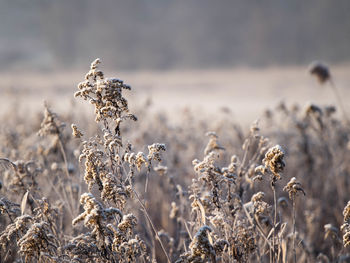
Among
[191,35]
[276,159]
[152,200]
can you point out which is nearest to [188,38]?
[191,35]

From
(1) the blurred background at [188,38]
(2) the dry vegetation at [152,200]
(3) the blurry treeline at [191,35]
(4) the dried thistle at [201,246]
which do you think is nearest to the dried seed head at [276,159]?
(2) the dry vegetation at [152,200]

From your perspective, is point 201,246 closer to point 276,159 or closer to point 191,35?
point 276,159

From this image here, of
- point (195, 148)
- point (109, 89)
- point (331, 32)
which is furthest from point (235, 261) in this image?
point (331, 32)

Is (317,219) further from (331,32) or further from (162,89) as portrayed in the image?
(331,32)

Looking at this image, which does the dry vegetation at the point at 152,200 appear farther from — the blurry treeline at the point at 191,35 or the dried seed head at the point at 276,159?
the blurry treeline at the point at 191,35

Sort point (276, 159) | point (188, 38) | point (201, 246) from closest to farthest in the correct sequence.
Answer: point (201, 246) < point (276, 159) < point (188, 38)

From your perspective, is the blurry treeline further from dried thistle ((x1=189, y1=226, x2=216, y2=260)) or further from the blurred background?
dried thistle ((x1=189, y1=226, x2=216, y2=260))

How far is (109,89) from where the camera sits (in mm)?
1968

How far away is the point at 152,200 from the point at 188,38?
154 ft

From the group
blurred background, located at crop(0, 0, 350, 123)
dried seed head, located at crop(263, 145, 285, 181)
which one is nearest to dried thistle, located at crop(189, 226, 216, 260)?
dried seed head, located at crop(263, 145, 285, 181)

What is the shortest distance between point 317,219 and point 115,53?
45.3 metres

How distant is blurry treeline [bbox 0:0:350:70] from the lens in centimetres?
4141

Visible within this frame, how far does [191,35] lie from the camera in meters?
50.5

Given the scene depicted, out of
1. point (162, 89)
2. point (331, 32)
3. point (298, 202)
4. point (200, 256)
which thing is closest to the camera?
point (200, 256)
